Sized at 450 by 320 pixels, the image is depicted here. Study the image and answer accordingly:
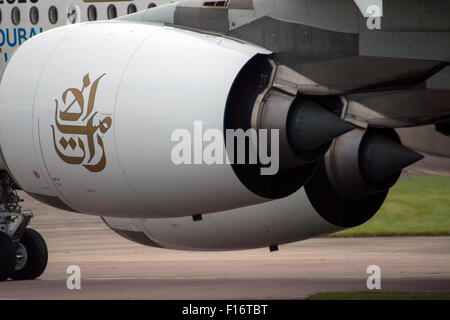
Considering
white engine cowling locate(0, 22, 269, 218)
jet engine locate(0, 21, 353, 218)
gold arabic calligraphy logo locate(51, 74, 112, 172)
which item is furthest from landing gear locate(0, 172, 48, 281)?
gold arabic calligraphy logo locate(51, 74, 112, 172)

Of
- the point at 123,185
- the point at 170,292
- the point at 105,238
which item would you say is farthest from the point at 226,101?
the point at 105,238

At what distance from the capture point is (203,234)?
48.1ft

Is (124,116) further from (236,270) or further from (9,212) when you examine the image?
(236,270)

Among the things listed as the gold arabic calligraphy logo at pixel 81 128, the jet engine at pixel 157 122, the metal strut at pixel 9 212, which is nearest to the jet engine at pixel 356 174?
the jet engine at pixel 157 122

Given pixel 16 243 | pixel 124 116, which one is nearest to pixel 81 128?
pixel 124 116

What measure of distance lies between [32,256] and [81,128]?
715 centimetres

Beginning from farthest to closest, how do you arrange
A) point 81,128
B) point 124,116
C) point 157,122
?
point 81,128, point 124,116, point 157,122

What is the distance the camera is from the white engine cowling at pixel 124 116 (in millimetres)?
11531

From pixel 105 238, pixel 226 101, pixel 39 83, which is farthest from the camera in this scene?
pixel 105 238

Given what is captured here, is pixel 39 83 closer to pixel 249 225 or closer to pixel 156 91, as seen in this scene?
pixel 156 91

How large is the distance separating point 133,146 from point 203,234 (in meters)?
3.27

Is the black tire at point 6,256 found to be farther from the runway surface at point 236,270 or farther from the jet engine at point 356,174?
the jet engine at point 356,174

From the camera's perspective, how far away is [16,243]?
60.2 ft

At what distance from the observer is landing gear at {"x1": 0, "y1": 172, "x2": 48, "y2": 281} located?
1772 cm
